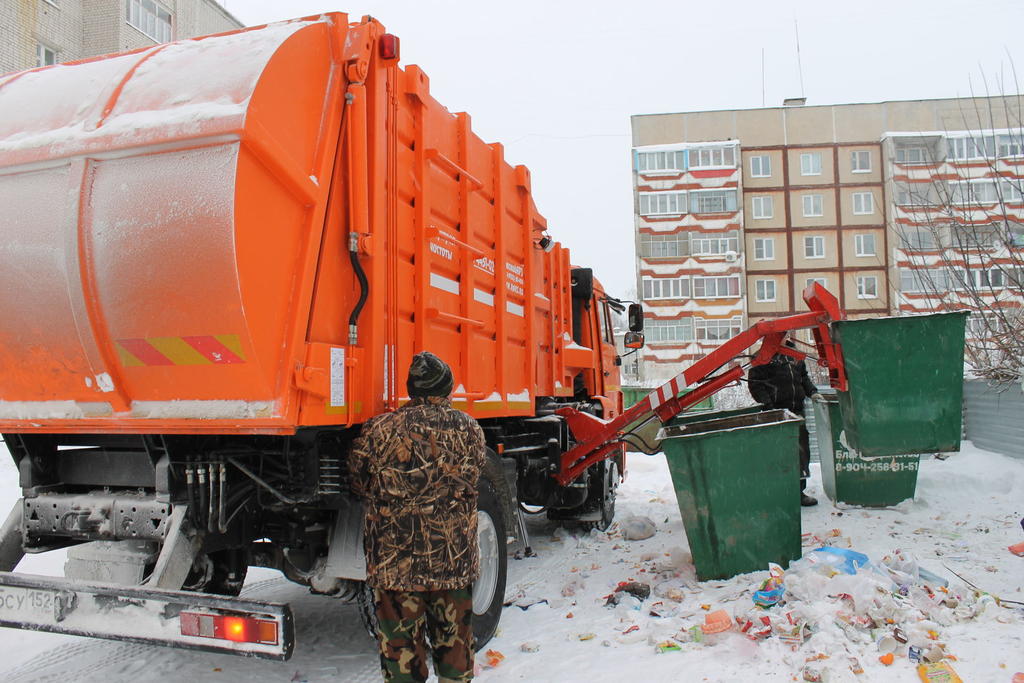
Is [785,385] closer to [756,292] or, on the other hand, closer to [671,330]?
[671,330]

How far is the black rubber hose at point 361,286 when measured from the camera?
3.34 m

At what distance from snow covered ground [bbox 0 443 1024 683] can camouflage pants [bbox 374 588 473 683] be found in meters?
0.75

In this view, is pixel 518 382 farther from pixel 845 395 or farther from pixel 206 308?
pixel 206 308

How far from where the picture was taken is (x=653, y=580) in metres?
5.27

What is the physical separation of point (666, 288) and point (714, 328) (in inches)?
126

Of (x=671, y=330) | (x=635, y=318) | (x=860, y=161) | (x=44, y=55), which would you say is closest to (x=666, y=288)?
(x=671, y=330)

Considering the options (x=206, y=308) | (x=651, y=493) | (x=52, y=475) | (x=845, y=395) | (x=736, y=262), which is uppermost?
(x=736, y=262)

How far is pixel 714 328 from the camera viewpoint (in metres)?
39.0

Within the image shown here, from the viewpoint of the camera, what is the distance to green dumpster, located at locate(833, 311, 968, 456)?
4727mm

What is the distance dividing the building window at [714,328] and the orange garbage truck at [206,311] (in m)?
36.2

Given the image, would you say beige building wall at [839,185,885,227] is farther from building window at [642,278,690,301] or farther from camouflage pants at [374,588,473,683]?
camouflage pants at [374,588,473,683]

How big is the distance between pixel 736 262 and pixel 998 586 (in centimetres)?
3588

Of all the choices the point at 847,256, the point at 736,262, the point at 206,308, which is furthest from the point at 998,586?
the point at 847,256

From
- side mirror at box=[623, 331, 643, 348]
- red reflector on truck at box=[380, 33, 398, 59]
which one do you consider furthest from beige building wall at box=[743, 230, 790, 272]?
red reflector on truck at box=[380, 33, 398, 59]
